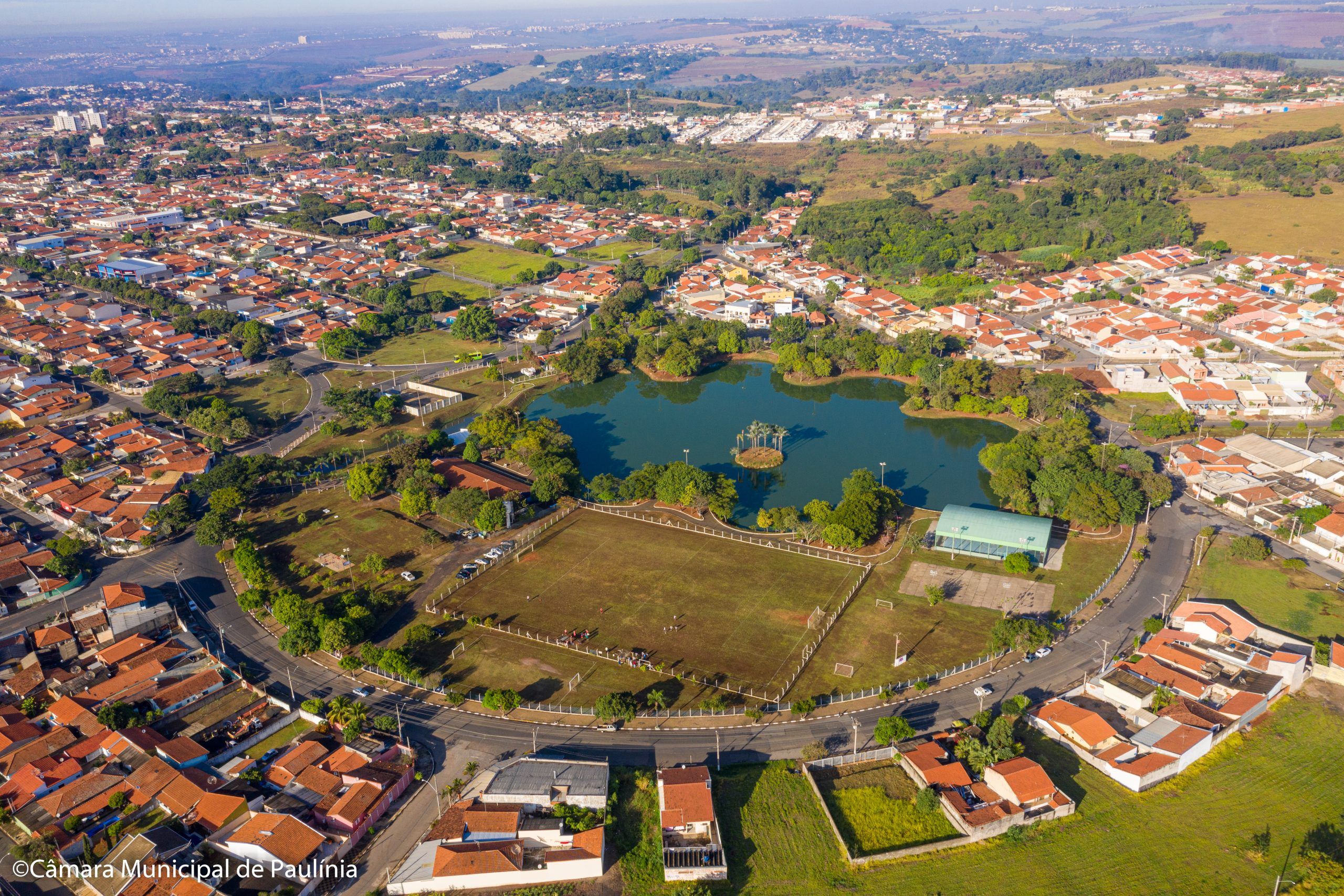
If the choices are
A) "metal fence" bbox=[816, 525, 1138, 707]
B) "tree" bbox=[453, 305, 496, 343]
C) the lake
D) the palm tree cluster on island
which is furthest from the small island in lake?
"tree" bbox=[453, 305, 496, 343]

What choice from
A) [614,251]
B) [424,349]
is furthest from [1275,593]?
[614,251]

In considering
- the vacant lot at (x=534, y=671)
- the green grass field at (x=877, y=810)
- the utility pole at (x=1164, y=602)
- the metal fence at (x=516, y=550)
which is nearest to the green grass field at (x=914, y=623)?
the utility pole at (x=1164, y=602)

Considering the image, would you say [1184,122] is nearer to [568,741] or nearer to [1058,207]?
[1058,207]

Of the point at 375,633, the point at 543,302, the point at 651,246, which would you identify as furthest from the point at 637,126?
the point at 375,633

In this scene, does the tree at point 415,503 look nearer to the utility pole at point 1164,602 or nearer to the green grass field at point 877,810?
the green grass field at point 877,810

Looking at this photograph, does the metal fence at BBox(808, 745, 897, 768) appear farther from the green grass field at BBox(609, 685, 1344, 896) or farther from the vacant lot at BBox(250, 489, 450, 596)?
the vacant lot at BBox(250, 489, 450, 596)
